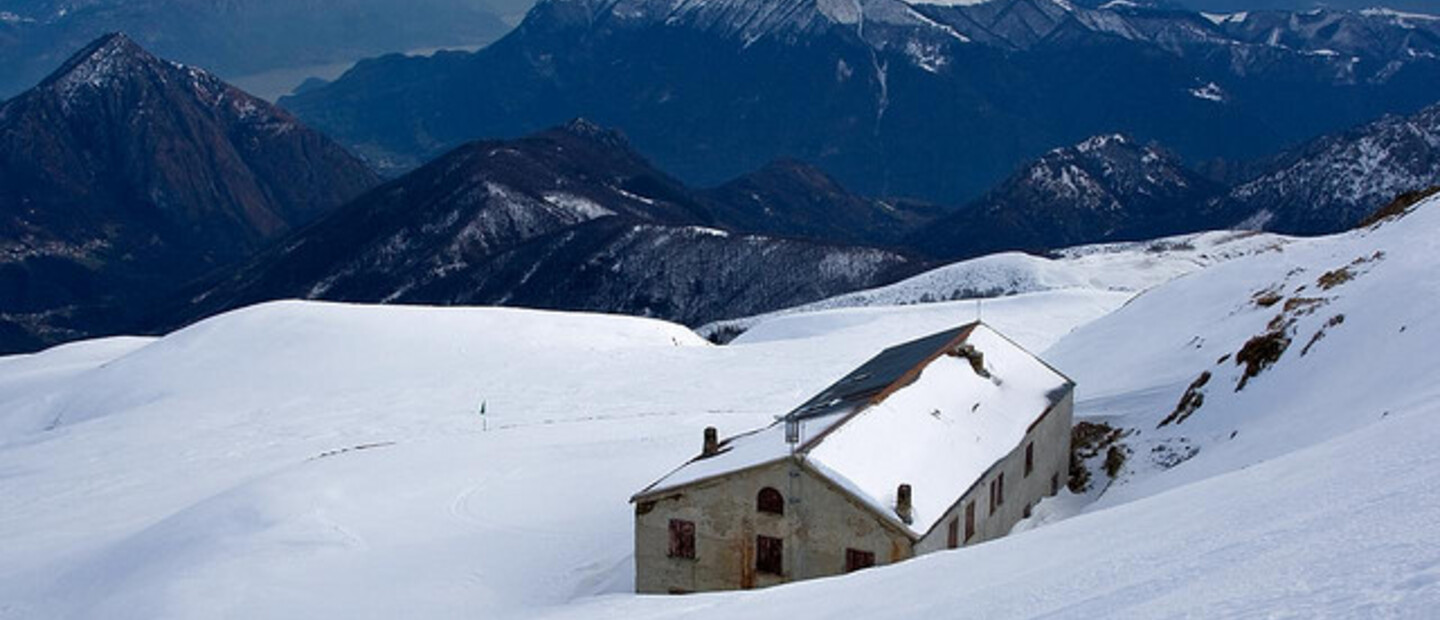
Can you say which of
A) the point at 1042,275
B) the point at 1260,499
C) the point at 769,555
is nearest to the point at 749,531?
the point at 769,555

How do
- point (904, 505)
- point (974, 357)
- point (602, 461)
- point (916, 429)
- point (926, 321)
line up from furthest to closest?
point (926, 321) < point (602, 461) < point (974, 357) < point (916, 429) < point (904, 505)

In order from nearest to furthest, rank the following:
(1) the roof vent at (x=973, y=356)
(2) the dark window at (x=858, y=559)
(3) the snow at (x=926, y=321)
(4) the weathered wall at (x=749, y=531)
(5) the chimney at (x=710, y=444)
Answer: (2) the dark window at (x=858, y=559) → (4) the weathered wall at (x=749, y=531) → (5) the chimney at (x=710, y=444) → (1) the roof vent at (x=973, y=356) → (3) the snow at (x=926, y=321)

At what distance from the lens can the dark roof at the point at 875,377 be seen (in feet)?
107

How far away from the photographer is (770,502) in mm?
28953

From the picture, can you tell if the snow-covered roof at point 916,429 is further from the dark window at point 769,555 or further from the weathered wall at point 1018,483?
the dark window at point 769,555

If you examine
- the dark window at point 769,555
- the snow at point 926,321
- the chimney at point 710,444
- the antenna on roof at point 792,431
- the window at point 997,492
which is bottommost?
the dark window at point 769,555

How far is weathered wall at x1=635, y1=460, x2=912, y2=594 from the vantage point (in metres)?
28.1

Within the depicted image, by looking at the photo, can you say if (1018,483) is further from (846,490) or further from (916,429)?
(846,490)

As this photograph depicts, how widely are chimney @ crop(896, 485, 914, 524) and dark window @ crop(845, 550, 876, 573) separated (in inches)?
45.4

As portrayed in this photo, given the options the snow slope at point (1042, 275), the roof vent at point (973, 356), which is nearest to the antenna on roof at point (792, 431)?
the roof vent at point (973, 356)

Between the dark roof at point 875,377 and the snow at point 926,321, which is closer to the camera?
the dark roof at point 875,377

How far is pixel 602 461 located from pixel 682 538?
54.1 feet

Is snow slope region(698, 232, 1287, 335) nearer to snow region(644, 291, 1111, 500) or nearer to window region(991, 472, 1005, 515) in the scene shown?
snow region(644, 291, 1111, 500)

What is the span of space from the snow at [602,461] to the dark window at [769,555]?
3.13m
